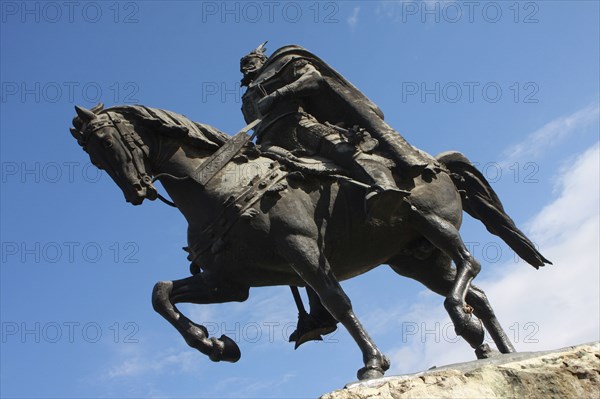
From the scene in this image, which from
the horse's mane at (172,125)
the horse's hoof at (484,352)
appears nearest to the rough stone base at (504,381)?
the horse's hoof at (484,352)

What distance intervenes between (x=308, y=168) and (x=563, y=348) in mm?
2633

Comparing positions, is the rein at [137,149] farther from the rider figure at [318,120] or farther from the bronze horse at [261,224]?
the rider figure at [318,120]

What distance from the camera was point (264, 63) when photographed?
8.96 m

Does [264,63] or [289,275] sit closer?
[289,275]

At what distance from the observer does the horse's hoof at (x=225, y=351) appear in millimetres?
7574

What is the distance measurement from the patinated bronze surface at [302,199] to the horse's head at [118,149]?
0.04 feet

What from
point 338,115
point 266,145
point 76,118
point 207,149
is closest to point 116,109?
point 76,118

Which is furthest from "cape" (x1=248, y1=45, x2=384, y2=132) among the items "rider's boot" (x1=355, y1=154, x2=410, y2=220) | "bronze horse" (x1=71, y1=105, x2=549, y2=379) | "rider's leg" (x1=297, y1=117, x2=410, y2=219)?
"bronze horse" (x1=71, y1=105, x2=549, y2=379)

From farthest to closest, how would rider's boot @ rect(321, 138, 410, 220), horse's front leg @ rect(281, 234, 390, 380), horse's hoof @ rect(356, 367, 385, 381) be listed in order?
rider's boot @ rect(321, 138, 410, 220)
horse's front leg @ rect(281, 234, 390, 380)
horse's hoof @ rect(356, 367, 385, 381)

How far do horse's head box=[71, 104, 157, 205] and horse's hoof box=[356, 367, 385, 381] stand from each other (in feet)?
7.59

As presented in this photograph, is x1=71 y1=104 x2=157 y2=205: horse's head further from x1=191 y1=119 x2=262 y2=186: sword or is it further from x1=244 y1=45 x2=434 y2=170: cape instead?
x1=244 y1=45 x2=434 y2=170: cape

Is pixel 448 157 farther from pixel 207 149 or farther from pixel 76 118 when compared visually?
pixel 76 118

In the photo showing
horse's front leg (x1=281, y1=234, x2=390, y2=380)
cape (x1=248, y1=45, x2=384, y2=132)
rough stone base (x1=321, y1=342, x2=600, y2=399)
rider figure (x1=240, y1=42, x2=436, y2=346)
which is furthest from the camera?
cape (x1=248, y1=45, x2=384, y2=132)

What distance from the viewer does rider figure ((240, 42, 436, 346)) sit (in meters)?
8.18
